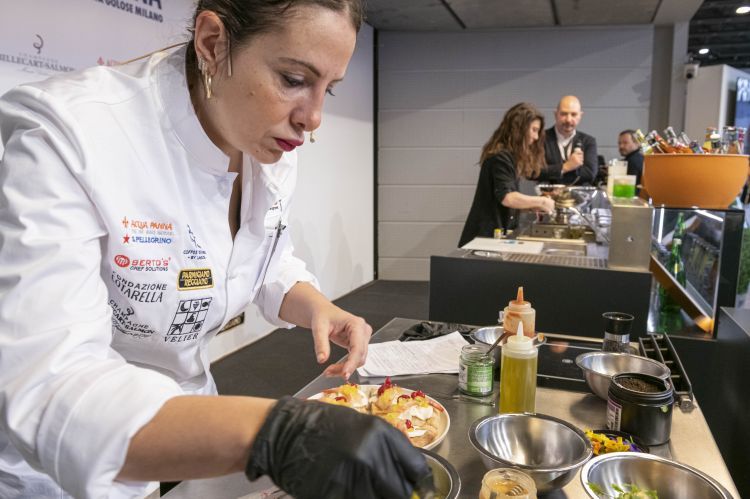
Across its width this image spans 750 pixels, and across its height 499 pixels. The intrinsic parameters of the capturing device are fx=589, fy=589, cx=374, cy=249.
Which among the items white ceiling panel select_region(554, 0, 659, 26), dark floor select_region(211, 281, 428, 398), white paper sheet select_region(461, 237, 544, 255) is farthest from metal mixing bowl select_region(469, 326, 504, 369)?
white ceiling panel select_region(554, 0, 659, 26)

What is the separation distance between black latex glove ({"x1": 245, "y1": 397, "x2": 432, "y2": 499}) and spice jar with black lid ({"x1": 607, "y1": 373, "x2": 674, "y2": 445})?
0.63 m

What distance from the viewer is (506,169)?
3740 mm

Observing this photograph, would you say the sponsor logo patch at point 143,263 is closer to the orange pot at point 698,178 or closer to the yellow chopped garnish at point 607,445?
the yellow chopped garnish at point 607,445

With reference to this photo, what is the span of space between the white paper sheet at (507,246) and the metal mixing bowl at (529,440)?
1.82 m

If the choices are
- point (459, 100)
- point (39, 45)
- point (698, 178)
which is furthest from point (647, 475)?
point (459, 100)

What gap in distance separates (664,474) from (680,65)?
20.0 feet

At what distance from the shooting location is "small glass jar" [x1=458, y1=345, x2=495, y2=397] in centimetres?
122

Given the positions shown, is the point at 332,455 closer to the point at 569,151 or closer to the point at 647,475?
the point at 647,475

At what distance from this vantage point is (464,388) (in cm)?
125

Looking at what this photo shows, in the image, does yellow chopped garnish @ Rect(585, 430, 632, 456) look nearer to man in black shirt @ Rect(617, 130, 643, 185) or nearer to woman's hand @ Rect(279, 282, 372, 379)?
woman's hand @ Rect(279, 282, 372, 379)

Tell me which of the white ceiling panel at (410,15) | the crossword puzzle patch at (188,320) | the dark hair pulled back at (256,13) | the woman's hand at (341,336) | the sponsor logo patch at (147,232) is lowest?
the woman's hand at (341,336)

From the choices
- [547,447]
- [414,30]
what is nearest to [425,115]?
[414,30]

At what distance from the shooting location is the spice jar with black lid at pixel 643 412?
1.03 metres

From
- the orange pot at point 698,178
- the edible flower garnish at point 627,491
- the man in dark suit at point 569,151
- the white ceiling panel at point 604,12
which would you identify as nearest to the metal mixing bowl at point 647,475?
the edible flower garnish at point 627,491
